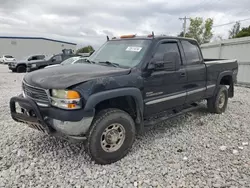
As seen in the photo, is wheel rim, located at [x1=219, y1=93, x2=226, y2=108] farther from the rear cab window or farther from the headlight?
the headlight

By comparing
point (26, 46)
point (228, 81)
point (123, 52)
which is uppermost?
point (26, 46)

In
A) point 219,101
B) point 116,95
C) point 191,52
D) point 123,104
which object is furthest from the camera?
point 219,101

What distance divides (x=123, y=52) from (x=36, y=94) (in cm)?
164

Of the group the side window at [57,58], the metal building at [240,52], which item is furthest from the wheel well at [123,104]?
the side window at [57,58]

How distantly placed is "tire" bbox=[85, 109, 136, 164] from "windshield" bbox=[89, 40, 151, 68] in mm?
866

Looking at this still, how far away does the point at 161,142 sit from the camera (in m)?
3.75

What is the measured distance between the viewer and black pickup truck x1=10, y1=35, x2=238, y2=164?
2.64 m

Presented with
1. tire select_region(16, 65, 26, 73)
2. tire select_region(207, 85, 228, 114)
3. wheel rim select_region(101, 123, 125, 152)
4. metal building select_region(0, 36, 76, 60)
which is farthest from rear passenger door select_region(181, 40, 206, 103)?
metal building select_region(0, 36, 76, 60)

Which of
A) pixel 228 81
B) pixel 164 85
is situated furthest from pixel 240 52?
pixel 164 85

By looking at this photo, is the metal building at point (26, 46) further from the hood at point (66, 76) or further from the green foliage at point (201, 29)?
the hood at point (66, 76)

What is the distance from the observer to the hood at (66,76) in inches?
104

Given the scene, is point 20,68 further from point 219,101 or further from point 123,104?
point 123,104

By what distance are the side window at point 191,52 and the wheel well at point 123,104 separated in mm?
1732

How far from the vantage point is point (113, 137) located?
3053 millimetres
